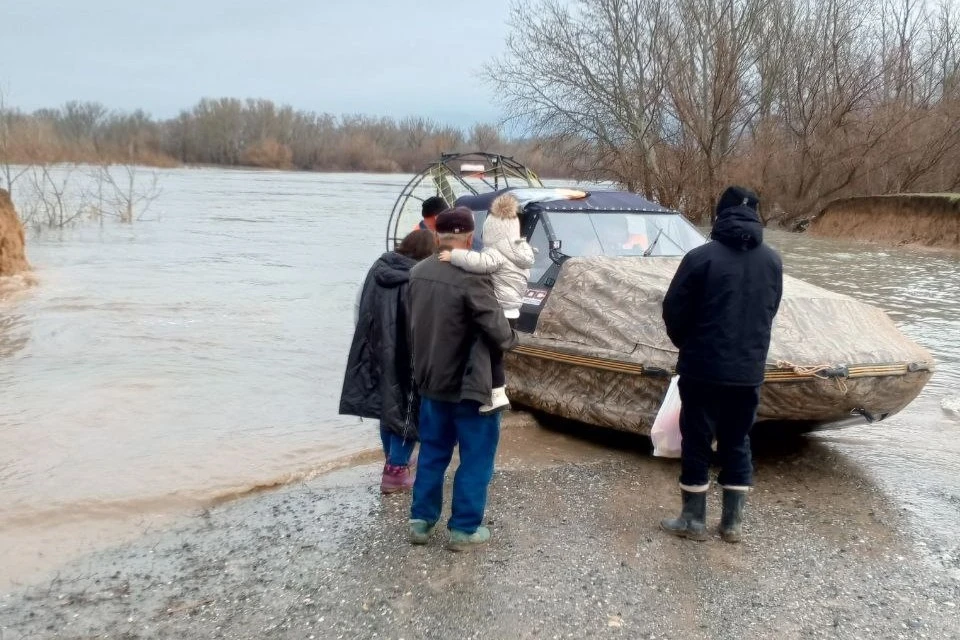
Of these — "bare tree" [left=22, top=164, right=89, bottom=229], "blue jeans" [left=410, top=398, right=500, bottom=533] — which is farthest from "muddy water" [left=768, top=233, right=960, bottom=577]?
"bare tree" [left=22, top=164, right=89, bottom=229]

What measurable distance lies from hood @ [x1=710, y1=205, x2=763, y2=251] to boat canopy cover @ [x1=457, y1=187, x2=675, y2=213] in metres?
3.22

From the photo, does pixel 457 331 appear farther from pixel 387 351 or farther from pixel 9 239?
pixel 9 239

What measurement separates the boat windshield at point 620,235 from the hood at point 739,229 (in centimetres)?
277

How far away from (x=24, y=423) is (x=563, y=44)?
2940 centimetres

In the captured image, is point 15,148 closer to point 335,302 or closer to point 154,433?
point 335,302

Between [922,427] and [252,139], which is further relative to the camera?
[252,139]

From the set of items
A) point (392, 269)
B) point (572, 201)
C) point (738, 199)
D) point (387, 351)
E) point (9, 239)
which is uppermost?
point (738, 199)

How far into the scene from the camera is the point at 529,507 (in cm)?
523

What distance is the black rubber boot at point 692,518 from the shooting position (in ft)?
15.6

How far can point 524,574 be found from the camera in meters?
4.32

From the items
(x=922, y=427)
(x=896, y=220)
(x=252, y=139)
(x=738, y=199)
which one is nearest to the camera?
(x=738, y=199)

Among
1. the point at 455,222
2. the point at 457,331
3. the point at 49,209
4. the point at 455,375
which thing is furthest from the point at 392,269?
the point at 49,209

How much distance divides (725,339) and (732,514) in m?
0.98

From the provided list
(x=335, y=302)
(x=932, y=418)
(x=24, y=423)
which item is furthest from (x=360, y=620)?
(x=335, y=302)
